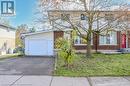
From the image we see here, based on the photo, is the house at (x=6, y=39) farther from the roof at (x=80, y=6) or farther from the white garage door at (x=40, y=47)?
the roof at (x=80, y=6)

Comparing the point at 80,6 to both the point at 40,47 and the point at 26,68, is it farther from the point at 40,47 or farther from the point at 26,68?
the point at 26,68

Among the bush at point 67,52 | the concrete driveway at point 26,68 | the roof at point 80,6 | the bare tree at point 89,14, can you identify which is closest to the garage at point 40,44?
the bare tree at point 89,14

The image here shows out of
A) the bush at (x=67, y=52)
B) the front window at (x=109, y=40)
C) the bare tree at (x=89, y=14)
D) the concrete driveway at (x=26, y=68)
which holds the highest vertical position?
the bare tree at (x=89, y=14)

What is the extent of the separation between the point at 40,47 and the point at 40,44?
38 cm

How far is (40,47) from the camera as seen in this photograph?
3416cm

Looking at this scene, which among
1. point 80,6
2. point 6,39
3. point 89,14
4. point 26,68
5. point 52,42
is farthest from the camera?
point 6,39

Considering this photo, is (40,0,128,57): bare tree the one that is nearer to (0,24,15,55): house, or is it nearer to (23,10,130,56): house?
(23,10,130,56): house

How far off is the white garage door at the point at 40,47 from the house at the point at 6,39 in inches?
402

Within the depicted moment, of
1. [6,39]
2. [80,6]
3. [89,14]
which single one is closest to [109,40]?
[80,6]

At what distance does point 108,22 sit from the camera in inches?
1060

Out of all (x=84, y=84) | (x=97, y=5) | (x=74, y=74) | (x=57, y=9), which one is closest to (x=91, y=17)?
(x=97, y=5)

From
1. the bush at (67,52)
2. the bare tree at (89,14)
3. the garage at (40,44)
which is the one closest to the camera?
the bush at (67,52)

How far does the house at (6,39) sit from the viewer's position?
142 feet

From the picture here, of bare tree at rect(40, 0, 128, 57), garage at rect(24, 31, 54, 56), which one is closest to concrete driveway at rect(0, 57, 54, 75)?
bare tree at rect(40, 0, 128, 57)
